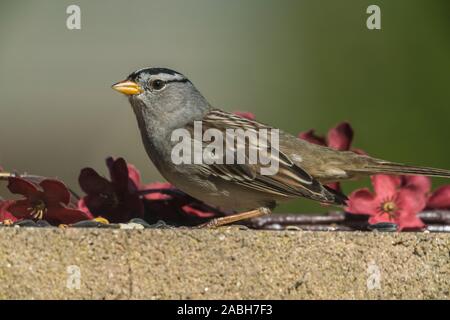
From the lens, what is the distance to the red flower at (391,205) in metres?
2.93

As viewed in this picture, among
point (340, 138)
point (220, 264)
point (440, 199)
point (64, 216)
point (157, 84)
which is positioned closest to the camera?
point (220, 264)

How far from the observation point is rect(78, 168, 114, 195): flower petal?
2.92 m

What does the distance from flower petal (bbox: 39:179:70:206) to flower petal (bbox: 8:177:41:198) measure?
0.10 feet

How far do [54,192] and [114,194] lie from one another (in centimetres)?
30

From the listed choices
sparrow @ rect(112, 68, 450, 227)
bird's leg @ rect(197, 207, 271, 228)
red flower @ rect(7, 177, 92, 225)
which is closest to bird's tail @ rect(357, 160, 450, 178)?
sparrow @ rect(112, 68, 450, 227)

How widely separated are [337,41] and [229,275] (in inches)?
98.2

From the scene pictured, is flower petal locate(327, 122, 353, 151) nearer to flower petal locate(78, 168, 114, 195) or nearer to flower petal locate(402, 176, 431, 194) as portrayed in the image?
flower petal locate(402, 176, 431, 194)

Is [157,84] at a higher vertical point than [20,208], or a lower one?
higher

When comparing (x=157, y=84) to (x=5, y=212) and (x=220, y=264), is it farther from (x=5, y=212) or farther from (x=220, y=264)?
(x=220, y=264)

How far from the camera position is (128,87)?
3346 mm

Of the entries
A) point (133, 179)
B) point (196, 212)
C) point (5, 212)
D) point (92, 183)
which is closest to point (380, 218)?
point (196, 212)

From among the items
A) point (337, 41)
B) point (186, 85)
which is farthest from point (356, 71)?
point (186, 85)
